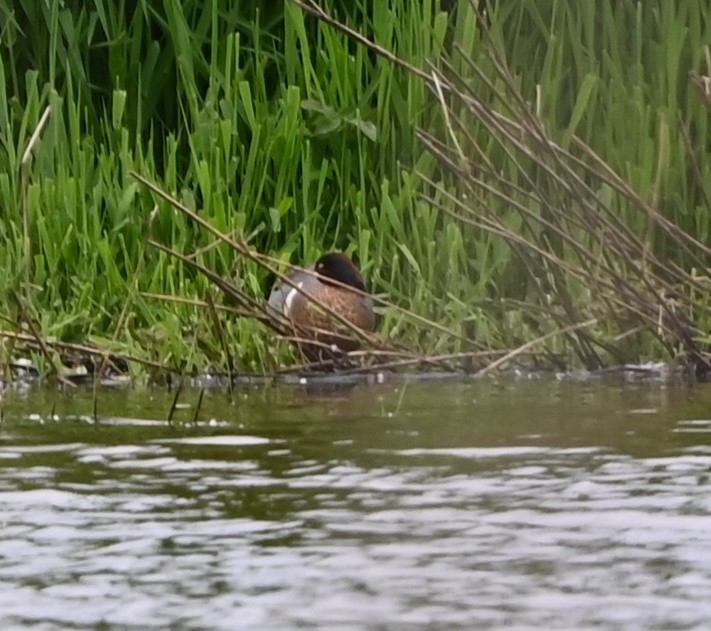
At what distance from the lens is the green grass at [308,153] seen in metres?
6.93

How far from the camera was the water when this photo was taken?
295cm

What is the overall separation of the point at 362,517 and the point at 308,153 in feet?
13.5

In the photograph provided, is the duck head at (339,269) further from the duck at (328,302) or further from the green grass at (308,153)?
the green grass at (308,153)

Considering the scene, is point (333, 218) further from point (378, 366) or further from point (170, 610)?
point (170, 610)

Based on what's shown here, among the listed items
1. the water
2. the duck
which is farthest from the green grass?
the water

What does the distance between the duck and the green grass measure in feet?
0.36

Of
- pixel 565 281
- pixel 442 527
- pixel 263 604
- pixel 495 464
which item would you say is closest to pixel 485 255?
pixel 565 281

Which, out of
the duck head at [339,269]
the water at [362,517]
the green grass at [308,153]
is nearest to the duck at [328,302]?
the duck head at [339,269]

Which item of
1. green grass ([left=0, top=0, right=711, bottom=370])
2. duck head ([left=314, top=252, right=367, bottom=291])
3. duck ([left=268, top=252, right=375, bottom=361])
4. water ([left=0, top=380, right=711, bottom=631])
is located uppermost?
green grass ([left=0, top=0, right=711, bottom=370])

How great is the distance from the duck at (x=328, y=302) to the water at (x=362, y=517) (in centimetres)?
148

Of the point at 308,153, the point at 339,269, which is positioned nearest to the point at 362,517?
the point at 339,269

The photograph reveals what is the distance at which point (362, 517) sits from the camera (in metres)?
3.65

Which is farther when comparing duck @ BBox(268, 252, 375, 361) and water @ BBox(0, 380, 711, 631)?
duck @ BBox(268, 252, 375, 361)

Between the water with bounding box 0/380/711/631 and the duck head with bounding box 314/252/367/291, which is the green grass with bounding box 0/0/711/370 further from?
the water with bounding box 0/380/711/631
